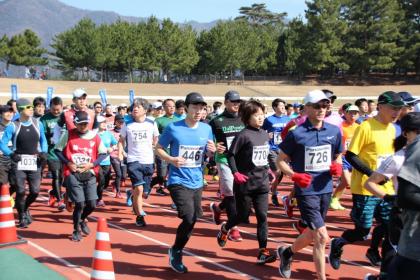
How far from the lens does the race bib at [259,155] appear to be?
6.65m

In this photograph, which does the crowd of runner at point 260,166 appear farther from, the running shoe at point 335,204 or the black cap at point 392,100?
the running shoe at point 335,204

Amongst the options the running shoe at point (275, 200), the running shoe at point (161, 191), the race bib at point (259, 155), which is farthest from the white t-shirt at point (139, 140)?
the running shoe at point (161, 191)

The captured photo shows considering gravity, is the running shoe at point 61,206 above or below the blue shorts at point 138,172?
below

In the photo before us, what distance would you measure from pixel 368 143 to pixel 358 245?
96.1 inches

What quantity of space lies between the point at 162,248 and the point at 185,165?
1.78 meters

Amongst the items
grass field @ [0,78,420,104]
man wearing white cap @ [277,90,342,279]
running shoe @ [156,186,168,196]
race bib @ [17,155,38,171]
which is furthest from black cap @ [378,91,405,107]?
grass field @ [0,78,420,104]

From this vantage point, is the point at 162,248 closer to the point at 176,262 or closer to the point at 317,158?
the point at 176,262

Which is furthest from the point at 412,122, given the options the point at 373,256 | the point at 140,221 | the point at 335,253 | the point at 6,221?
the point at 140,221

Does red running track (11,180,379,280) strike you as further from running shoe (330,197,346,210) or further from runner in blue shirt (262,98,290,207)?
runner in blue shirt (262,98,290,207)

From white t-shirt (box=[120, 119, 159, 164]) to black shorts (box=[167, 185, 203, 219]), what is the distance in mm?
2702

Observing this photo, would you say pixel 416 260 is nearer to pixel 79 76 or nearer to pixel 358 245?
pixel 358 245

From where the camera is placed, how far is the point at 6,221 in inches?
286

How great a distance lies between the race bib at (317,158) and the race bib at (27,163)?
188 inches

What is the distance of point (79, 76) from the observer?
233 ft
